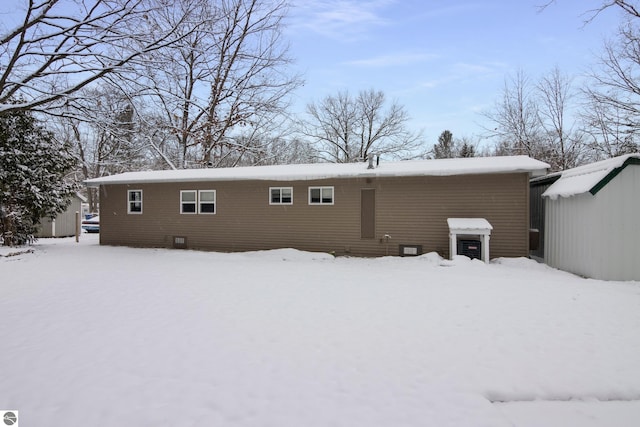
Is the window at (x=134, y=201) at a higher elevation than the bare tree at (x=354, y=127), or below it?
below

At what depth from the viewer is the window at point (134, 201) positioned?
47.7ft

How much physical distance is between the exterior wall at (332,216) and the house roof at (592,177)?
1100 mm

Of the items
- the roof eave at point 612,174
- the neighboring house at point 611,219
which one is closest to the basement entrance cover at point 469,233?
the neighboring house at point 611,219

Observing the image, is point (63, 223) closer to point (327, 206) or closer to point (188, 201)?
point (188, 201)

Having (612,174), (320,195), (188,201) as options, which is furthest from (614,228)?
(188,201)

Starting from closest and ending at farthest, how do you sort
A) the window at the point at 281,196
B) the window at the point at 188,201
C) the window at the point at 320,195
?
the window at the point at 320,195 < the window at the point at 281,196 < the window at the point at 188,201

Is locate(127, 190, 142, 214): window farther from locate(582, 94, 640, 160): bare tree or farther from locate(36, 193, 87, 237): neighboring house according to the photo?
locate(582, 94, 640, 160): bare tree

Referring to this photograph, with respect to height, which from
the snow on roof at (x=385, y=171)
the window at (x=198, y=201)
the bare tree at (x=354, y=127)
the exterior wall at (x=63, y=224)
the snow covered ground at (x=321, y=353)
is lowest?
the snow covered ground at (x=321, y=353)

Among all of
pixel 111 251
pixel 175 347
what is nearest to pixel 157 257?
pixel 111 251

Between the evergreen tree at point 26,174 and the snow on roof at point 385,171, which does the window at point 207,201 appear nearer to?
the snow on roof at point 385,171

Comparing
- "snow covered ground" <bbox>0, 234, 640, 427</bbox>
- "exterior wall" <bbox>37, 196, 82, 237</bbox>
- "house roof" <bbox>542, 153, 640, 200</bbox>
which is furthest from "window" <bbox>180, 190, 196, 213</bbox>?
"house roof" <bbox>542, 153, 640, 200</bbox>

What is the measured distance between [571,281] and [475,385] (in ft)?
19.8

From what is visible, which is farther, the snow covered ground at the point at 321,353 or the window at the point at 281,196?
the window at the point at 281,196

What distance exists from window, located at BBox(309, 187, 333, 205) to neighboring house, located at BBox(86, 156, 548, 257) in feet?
0.11
